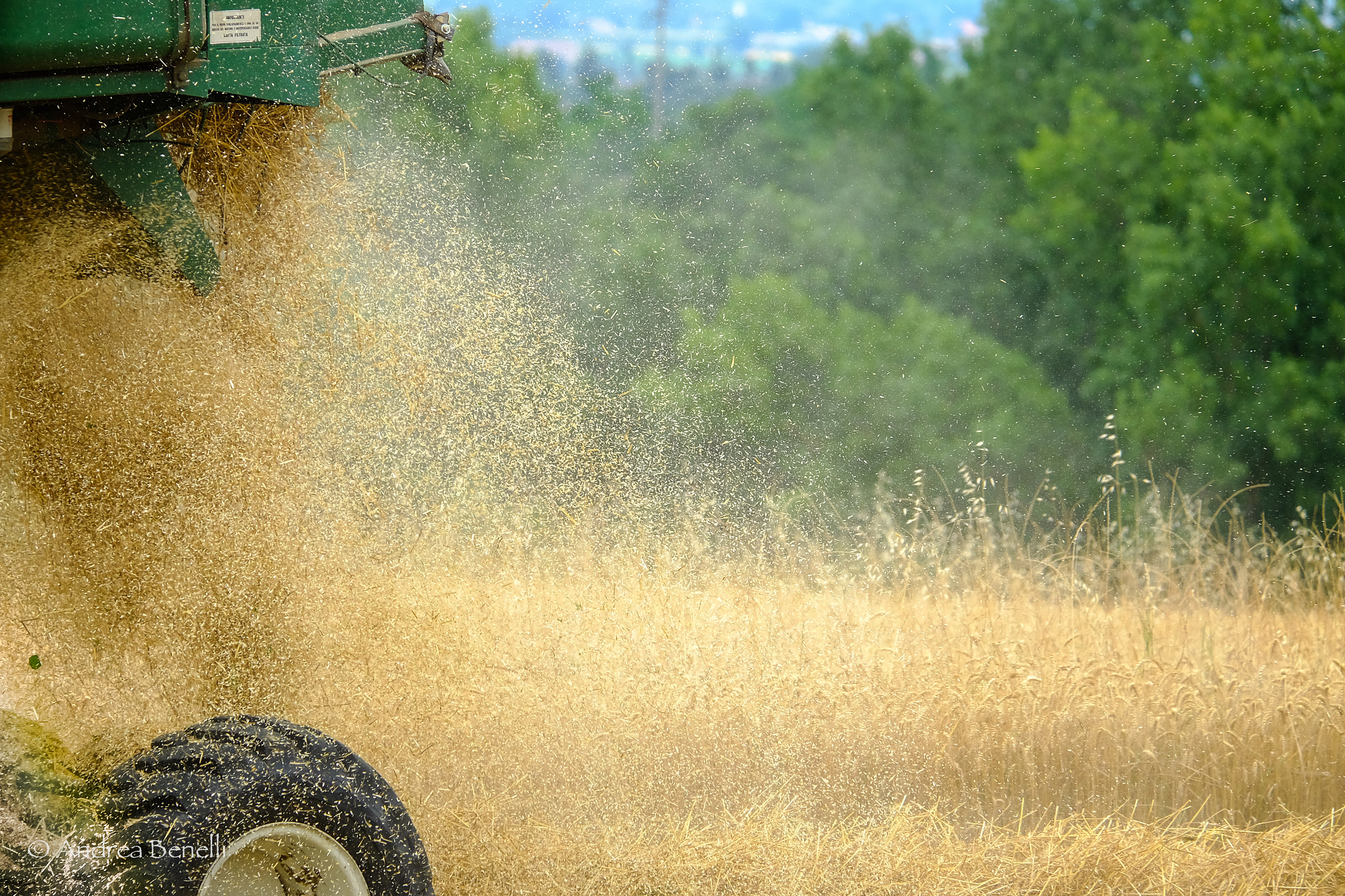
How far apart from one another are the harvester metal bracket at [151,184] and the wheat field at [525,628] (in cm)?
15

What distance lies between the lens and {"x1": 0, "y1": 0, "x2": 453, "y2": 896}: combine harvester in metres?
2.57

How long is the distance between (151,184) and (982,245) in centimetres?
1039

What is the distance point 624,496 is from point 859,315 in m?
5.51

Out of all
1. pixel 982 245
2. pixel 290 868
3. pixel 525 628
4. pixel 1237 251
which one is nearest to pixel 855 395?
pixel 982 245

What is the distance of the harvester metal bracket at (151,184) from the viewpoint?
3.18 metres

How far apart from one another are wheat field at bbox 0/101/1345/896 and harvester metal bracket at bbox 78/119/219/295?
155 mm

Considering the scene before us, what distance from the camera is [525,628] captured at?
16.6 feet

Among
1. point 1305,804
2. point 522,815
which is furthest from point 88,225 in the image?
point 1305,804

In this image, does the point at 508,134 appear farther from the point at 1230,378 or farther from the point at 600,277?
the point at 1230,378

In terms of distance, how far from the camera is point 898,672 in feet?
16.4

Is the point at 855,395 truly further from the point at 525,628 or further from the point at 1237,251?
the point at 525,628

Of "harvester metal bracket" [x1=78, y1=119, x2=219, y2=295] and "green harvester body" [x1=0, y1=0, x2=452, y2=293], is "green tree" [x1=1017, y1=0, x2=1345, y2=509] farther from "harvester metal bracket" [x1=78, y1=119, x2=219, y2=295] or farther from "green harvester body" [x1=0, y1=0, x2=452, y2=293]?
"harvester metal bracket" [x1=78, y1=119, x2=219, y2=295]

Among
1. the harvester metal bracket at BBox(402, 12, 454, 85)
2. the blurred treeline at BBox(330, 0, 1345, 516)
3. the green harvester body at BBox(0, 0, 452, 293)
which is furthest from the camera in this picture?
the blurred treeline at BBox(330, 0, 1345, 516)

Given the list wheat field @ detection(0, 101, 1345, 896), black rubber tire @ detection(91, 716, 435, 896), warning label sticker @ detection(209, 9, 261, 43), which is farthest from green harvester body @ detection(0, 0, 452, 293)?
black rubber tire @ detection(91, 716, 435, 896)
